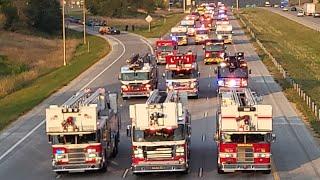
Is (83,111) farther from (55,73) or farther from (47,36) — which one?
(47,36)

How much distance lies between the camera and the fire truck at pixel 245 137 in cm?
2594

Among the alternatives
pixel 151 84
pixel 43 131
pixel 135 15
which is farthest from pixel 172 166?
pixel 135 15

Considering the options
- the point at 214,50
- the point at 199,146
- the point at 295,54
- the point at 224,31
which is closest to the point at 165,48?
the point at 214,50

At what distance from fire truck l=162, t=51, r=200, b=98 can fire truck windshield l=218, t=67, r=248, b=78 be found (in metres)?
2.02

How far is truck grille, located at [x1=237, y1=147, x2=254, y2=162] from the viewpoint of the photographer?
26078mm

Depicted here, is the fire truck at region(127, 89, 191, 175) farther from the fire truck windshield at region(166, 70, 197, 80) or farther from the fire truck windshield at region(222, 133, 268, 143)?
the fire truck windshield at region(166, 70, 197, 80)

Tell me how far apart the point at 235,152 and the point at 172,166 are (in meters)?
2.31

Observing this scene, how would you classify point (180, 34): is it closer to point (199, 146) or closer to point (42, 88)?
point (42, 88)

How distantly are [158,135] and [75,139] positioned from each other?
10.2 ft

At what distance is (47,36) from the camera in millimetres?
129000

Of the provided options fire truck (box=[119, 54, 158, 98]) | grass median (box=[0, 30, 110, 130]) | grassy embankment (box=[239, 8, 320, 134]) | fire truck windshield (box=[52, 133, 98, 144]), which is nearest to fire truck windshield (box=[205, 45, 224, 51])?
grassy embankment (box=[239, 8, 320, 134])

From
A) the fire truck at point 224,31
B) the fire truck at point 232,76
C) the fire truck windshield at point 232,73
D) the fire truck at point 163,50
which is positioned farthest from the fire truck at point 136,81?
the fire truck at point 224,31

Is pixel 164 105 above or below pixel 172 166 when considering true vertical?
above

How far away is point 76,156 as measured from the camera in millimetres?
26906
